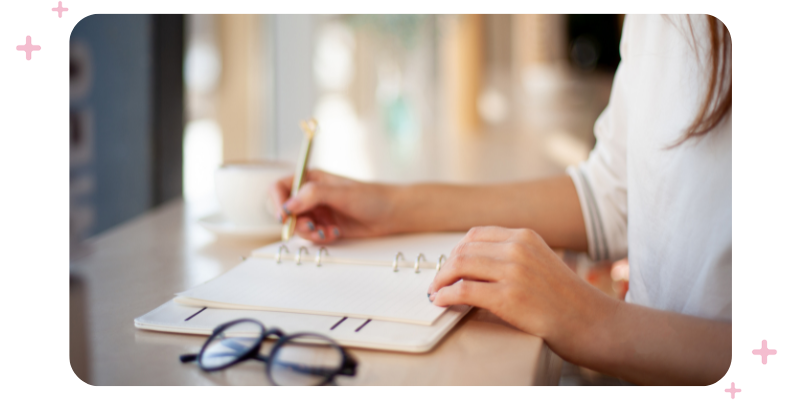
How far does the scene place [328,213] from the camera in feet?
2.01

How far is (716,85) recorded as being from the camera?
1.42 ft

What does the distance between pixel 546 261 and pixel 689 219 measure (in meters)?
0.15

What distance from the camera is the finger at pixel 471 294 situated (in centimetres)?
36

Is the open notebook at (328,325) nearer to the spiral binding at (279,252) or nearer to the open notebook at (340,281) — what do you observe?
the open notebook at (340,281)

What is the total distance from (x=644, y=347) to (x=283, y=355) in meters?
0.22

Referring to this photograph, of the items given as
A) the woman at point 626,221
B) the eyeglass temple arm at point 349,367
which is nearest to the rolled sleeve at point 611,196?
the woman at point 626,221

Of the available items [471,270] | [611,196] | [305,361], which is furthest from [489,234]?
[611,196]

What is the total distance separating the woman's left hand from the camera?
36 cm

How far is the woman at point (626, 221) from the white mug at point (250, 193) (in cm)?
3

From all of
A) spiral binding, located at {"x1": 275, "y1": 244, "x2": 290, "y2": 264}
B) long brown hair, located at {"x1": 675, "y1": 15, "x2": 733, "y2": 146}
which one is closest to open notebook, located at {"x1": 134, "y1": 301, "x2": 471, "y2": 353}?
spiral binding, located at {"x1": 275, "y1": 244, "x2": 290, "y2": 264}

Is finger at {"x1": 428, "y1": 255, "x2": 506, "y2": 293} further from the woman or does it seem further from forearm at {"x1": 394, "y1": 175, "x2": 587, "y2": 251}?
forearm at {"x1": 394, "y1": 175, "x2": 587, "y2": 251}
